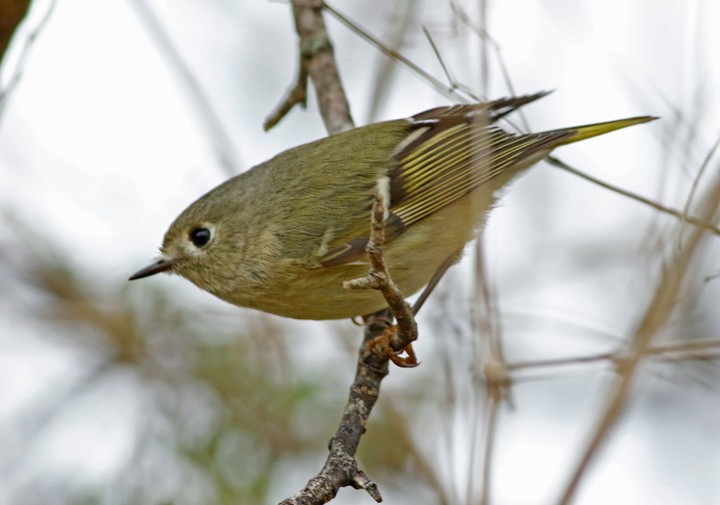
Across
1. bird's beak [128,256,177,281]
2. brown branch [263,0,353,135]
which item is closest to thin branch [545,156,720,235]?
brown branch [263,0,353,135]

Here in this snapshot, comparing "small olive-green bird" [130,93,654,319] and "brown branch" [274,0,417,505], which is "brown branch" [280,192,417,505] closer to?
"brown branch" [274,0,417,505]

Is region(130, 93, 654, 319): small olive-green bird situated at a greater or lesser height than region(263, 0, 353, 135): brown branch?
lesser

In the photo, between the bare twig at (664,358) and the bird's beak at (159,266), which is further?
the bird's beak at (159,266)

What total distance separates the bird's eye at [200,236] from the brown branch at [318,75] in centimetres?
56

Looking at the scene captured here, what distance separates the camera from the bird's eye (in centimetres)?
289

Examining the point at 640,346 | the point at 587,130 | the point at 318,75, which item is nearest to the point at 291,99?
the point at 318,75

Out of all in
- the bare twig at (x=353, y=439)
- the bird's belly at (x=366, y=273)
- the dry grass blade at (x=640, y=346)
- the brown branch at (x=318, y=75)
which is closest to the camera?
the dry grass blade at (x=640, y=346)

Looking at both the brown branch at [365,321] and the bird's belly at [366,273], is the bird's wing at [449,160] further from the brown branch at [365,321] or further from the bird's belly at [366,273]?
the brown branch at [365,321]

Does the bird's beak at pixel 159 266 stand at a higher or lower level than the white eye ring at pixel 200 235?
lower

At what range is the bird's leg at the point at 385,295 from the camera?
72.4 inches

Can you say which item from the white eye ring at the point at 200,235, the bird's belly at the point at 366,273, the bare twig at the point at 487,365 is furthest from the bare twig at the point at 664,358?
the white eye ring at the point at 200,235

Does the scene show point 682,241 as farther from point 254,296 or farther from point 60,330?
point 60,330

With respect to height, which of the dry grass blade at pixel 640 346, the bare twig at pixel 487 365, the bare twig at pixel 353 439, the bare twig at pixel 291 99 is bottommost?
the bare twig at pixel 353 439

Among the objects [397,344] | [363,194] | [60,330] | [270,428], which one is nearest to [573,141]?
[363,194]
